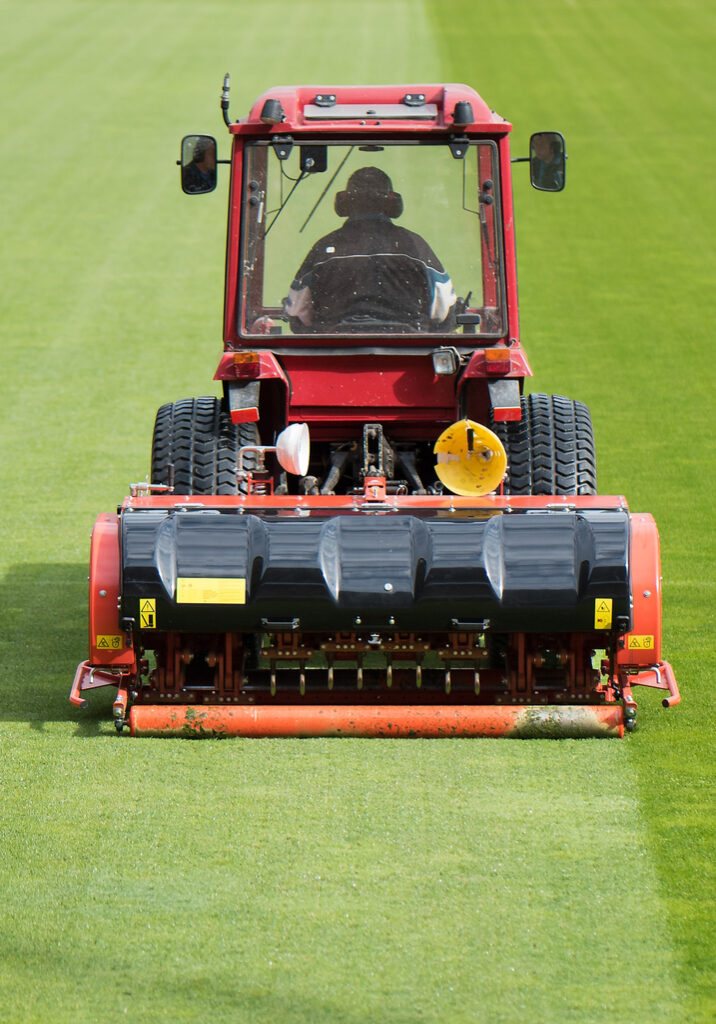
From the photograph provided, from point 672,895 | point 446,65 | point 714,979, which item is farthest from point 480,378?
point 446,65

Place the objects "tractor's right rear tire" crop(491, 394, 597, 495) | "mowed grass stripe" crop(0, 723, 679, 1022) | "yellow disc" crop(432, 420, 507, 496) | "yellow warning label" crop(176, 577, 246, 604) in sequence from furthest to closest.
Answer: "tractor's right rear tire" crop(491, 394, 597, 495)
"yellow disc" crop(432, 420, 507, 496)
"yellow warning label" crop(176, 577, 246, 604)
"mowed grass stripe" crop(0, 723, 679, 1022)

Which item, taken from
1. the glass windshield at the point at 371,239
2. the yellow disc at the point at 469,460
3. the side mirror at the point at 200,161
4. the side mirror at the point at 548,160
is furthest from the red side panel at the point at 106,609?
the side mirror at the point at 548,160

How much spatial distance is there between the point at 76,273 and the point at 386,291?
1110 centimetres

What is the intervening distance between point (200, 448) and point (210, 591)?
3.80ft

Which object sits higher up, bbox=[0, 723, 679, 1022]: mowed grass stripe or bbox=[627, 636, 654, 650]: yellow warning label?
bbox=[627, 636, 654, 650]: yellow warning label

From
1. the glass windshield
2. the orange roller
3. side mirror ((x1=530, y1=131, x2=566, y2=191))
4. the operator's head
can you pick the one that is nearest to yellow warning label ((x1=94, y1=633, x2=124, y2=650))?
the orange roller

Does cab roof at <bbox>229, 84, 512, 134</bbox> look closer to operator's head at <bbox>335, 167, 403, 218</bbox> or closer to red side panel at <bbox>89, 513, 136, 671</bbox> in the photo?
operator's head at <bbox>335, 167, 403, 218</bbox>

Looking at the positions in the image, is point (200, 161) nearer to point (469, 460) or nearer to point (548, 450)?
point (469, 460)

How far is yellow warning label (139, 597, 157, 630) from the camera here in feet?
20.9

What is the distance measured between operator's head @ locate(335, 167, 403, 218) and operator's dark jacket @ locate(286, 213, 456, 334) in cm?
4

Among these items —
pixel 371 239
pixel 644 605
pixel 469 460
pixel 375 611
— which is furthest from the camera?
pixel 371 239

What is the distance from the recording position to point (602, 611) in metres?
6.37

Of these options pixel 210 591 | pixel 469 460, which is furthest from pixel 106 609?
pixel 469 460

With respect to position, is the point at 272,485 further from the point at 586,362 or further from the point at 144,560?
the point at 586,362
